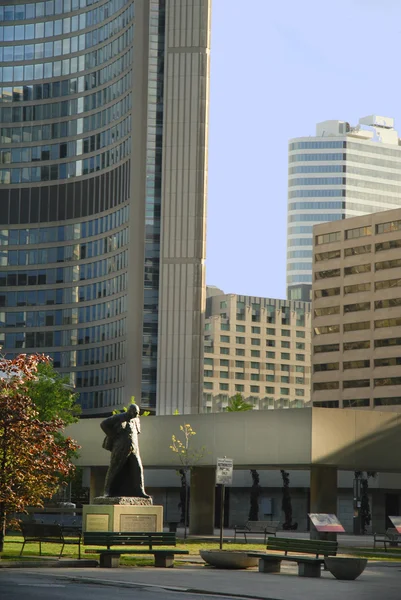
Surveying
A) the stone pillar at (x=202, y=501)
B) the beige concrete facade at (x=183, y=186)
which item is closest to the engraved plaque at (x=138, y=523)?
the stone pillar at (x=202, y=501)

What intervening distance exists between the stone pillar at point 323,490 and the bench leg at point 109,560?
28832 mm

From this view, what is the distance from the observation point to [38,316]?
5236 inches

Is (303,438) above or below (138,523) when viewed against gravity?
above

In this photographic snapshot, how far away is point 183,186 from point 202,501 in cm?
6828

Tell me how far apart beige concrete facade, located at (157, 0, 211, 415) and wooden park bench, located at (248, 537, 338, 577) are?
94.1 metres

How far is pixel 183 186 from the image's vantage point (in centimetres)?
12825

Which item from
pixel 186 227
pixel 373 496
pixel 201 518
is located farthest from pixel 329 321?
pixel 201 518

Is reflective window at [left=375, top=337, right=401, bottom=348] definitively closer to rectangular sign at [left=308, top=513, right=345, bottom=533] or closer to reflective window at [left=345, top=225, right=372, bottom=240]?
reflective window at [left=345, top=225, right=372, bottom=240]

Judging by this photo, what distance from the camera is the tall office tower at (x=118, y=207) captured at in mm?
125750

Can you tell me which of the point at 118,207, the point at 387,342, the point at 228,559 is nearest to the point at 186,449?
the point at 228,559

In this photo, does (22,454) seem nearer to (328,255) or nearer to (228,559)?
(228,559)

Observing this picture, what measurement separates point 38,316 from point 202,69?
32299mm

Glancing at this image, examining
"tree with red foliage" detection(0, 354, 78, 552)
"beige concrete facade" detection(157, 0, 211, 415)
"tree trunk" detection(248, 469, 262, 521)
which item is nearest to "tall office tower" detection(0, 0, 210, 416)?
"beige concrete facade" detection(157, 0, 211, 415)

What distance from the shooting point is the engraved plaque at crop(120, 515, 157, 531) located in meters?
37.5
